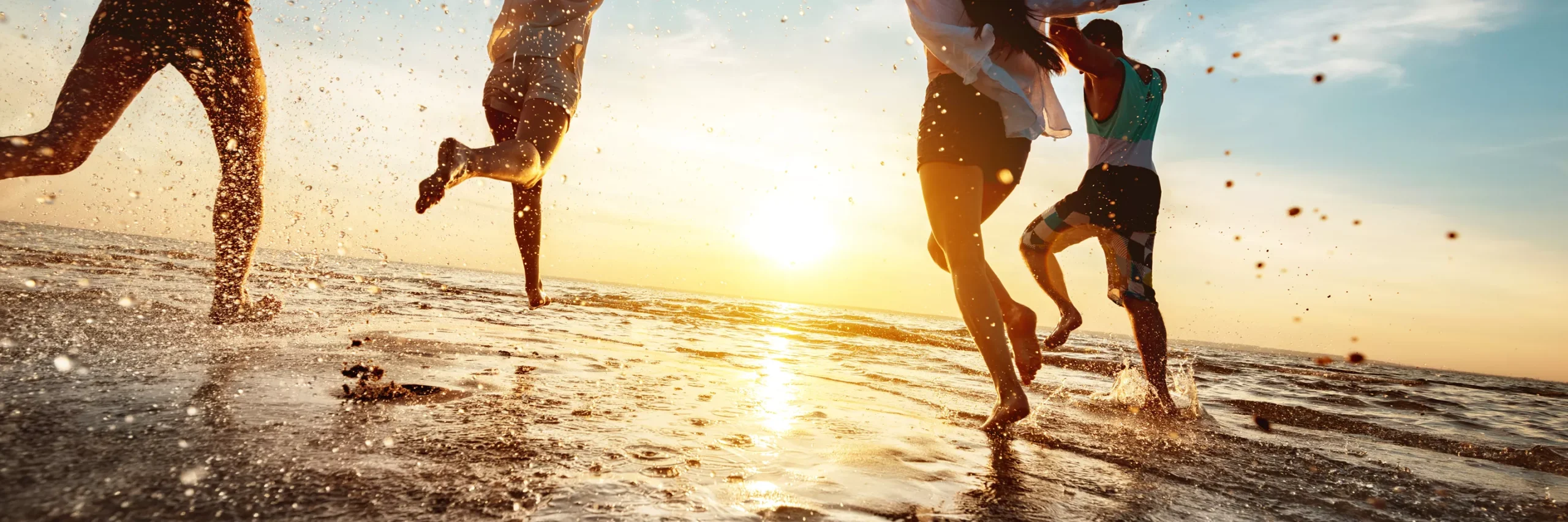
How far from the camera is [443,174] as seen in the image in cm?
198

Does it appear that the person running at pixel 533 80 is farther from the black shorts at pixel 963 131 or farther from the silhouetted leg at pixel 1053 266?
the silhouetted leg at pixel 1053 266

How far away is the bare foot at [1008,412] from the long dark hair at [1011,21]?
1183 mm

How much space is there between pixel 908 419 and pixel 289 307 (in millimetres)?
3895

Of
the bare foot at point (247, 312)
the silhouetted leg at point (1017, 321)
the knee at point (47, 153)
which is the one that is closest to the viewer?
the knee at point (47, 153)

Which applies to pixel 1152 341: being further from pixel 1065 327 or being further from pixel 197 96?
pixel 197 96

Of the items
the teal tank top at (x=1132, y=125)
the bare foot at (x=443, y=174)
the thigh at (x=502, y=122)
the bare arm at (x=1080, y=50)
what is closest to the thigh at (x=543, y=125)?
the thigh at (x=502, y=122)

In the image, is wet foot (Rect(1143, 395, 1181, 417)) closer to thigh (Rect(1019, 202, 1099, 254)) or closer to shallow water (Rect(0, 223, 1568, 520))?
shallow water (Rect(0, 223, 1568, 520))

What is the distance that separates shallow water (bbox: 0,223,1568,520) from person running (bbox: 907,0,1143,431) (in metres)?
0.39

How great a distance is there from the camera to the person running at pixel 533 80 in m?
2.48

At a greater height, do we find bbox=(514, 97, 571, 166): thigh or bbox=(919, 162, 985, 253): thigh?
bbox=(514, 97, 571, 166): thigh

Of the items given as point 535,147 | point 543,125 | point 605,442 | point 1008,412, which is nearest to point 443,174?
point 535,147

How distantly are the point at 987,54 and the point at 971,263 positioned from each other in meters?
0.68

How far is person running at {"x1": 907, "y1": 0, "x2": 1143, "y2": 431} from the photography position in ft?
7.35


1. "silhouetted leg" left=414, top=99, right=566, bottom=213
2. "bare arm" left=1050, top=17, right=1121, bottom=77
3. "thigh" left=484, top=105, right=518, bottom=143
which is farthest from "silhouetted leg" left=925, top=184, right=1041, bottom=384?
"thigh" left=484, top=105, right=518, bottom=143
